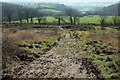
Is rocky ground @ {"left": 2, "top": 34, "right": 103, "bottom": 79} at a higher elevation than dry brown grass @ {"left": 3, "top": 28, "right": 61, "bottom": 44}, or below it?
below

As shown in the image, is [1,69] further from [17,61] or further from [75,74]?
[75,74]

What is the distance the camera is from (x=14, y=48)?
38.1 metres

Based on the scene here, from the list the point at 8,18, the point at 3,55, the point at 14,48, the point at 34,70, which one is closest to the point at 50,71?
the point at 34,70

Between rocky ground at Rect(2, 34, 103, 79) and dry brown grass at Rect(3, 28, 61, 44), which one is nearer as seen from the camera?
rocky ground at Rect(2, 34, 103, 79)

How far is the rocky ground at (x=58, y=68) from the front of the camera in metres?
Answer: 29.1

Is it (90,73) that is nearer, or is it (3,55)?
(90,73)

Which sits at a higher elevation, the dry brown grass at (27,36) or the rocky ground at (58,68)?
the dry brown grass at (27,36)

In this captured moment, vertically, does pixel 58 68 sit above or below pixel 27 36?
below

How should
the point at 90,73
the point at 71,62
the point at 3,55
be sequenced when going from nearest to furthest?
the point at 90,73, the point at 3,55, the point at 71,62

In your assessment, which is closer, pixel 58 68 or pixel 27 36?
pixel 58 68

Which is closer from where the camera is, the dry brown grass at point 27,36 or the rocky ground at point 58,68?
the rocky ground at point 58,68

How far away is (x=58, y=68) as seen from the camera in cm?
3269

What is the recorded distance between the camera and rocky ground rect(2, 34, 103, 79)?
2911 centimetres

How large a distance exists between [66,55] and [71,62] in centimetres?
516
